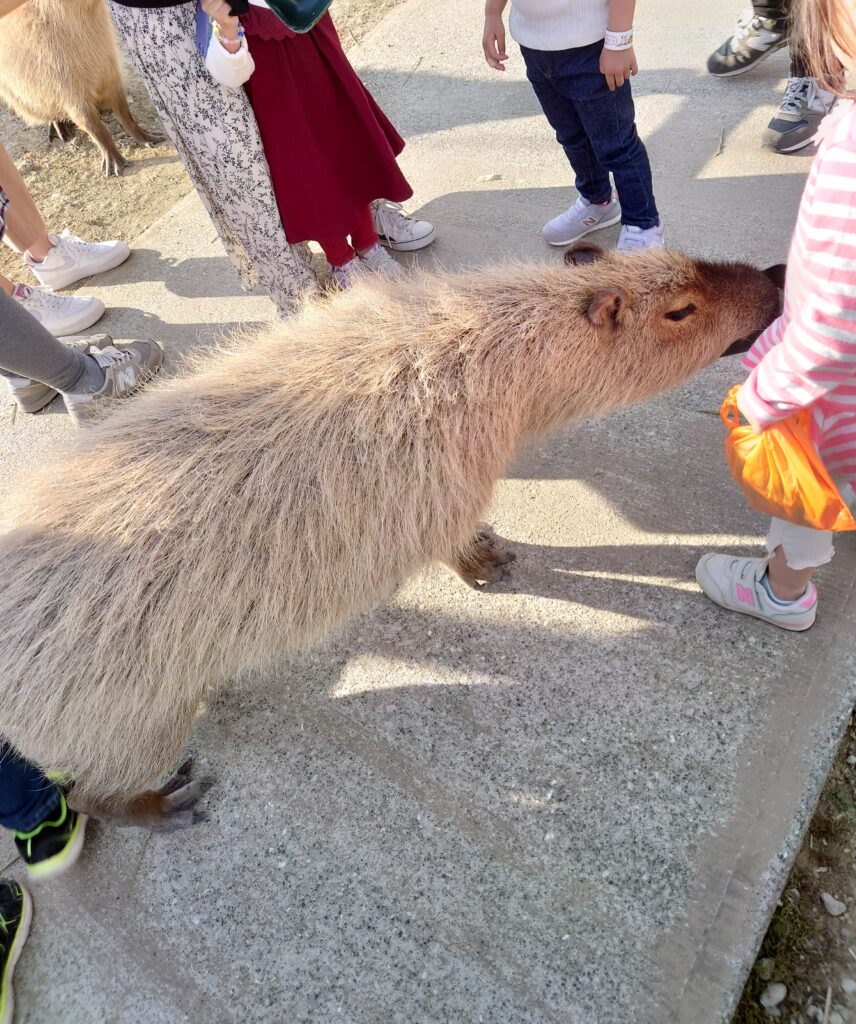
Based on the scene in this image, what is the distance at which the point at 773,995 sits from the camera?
180 cm

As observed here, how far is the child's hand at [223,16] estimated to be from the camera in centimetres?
218

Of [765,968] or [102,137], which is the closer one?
[765,968]

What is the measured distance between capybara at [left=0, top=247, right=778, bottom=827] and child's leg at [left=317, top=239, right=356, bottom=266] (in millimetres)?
991

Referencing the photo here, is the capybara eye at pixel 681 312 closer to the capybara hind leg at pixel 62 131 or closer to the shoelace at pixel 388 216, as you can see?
the shoelace at pixel 388 216

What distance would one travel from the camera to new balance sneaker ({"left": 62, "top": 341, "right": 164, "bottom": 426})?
3167 mm

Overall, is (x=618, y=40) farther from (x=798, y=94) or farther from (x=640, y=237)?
(x=798, y=94)

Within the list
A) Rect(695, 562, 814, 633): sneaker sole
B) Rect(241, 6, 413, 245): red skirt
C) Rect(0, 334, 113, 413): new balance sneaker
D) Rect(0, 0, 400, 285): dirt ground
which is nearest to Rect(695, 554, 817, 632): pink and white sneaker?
Rect(695, 562, 814, 633): sneaker sole

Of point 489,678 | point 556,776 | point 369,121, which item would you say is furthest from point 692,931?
point 369,121

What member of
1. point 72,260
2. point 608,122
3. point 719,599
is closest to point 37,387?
point 72,260

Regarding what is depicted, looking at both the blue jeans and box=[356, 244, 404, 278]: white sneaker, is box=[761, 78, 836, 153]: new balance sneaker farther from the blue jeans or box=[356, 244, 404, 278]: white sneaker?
box=[356, 244, 404, 278]: white sneaker

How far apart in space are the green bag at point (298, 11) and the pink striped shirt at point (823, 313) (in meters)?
1.58

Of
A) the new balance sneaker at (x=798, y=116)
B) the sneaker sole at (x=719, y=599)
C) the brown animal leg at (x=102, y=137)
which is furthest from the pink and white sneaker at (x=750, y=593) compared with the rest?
the brown animal leg at (x=102, y=137)

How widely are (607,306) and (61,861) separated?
7.74ft

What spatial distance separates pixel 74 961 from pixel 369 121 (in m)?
3.11
